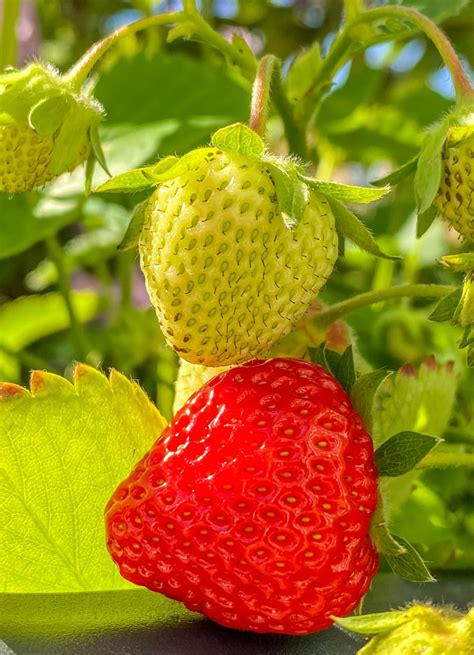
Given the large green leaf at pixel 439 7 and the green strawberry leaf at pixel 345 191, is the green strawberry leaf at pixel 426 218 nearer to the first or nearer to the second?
the green strawberry leaf at pixel 345 191

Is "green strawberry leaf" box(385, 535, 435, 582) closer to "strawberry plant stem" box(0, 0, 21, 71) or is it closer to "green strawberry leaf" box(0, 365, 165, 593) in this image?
"green strawberry leaf" box(0, 365, 165, 593)

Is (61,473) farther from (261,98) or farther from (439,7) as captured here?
(439,7)

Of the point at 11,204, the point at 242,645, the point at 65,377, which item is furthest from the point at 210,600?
the point at 11,204

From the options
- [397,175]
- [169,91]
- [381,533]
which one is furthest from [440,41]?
[169,91]

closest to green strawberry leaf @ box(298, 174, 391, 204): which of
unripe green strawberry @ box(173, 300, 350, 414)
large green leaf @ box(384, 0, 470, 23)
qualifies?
unripe green strawberry @ box(173, 300, 350, 414)

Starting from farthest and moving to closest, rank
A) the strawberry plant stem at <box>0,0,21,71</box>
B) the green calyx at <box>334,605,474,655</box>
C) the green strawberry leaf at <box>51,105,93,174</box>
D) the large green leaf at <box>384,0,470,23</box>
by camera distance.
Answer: the strawberry plant stem at <box>0,0,21,71</box>, the large green leaf at <box>384,0,470,23</box>, the green strawberry leaf at <box>51,105,93,174</box>, the green calyx at <box>334,605,474,655</box>

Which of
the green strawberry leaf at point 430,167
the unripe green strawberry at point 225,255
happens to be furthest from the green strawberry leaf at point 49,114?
the green strawberry leaf at point 430,167
